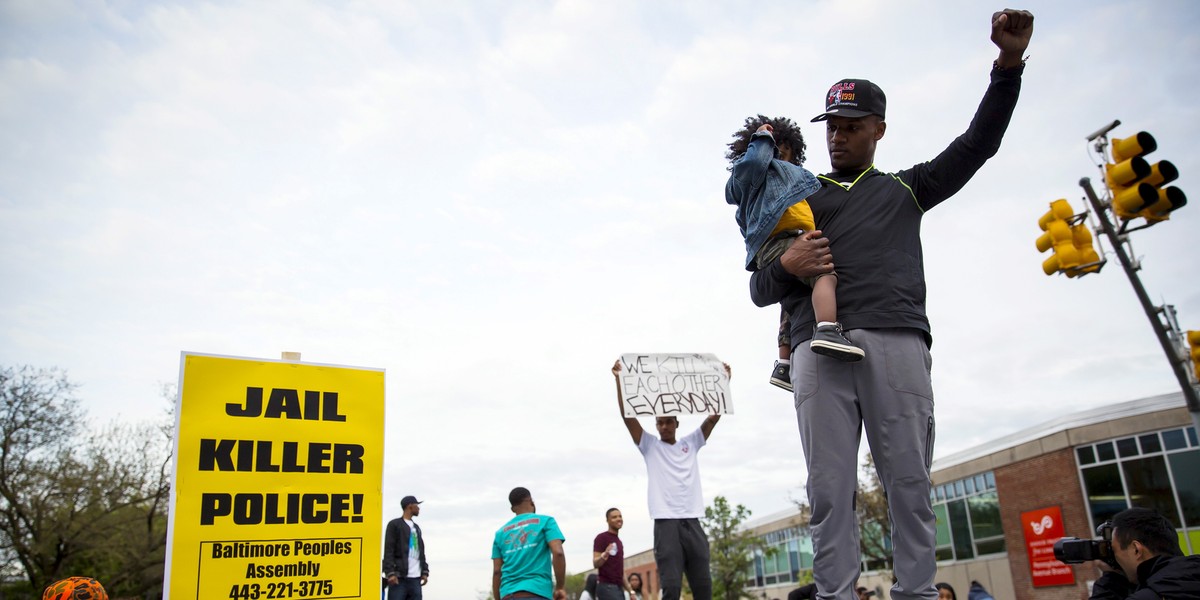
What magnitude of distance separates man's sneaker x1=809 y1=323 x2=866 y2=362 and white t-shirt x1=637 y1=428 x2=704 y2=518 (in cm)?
473

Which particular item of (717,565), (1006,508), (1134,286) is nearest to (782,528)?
(717,565)

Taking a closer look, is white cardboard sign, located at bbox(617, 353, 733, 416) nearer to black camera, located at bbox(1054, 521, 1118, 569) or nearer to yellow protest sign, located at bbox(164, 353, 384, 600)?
yellow protest sign, located at bbox(164, 353, 384, 600)

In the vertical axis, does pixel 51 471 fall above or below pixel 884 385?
above

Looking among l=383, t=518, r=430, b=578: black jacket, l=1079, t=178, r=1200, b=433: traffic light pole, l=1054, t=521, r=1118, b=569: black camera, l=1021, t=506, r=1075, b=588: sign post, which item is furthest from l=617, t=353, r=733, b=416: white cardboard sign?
l=1021, t=506, r=1075, b=588: sign post

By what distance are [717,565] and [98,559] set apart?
33265 mm

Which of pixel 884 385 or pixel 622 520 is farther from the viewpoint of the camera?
pixel 622 520

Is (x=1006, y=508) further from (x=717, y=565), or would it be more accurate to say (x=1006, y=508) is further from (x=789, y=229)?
(x=789, y=229)

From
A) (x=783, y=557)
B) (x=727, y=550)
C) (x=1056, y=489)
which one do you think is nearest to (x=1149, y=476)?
(x=1056, y=489)

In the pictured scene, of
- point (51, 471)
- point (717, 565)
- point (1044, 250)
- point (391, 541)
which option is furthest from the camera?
point (717, 565)

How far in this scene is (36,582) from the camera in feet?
102

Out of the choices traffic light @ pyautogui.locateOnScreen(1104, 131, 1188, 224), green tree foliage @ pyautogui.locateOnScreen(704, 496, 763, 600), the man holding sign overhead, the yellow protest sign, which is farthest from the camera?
green tree foliage @ pyautogui.locateOnScreen(704, 496, 763, 600)

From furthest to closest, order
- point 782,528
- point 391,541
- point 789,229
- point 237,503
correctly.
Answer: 1. point 782,528
2. point 391,541
3. point 237,503
4. point 789,229

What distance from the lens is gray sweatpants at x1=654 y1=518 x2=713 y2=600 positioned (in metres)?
7.14

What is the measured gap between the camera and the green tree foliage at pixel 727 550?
51188mm
